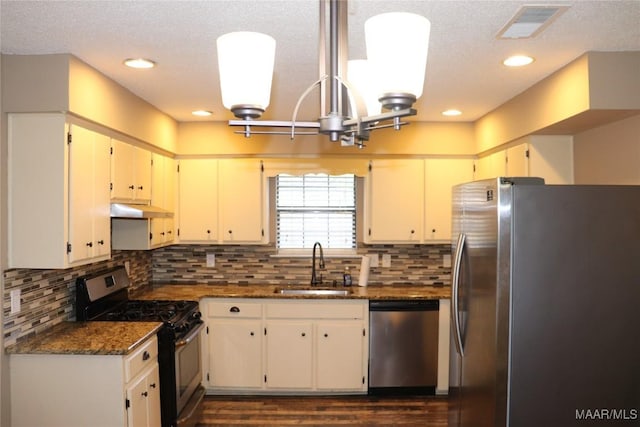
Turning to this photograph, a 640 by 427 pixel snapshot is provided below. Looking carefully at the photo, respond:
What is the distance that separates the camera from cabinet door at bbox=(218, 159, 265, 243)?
451 centimetres

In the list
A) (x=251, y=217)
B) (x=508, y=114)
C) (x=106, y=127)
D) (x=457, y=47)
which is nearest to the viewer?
(x=457, y=47)

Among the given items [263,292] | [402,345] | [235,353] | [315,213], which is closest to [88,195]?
[263,292]

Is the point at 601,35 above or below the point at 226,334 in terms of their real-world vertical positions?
above

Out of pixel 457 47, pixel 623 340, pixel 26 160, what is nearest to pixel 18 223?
pixel 26 160

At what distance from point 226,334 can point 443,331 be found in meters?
1.83

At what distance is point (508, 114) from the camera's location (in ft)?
12.0

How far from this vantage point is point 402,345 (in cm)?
417

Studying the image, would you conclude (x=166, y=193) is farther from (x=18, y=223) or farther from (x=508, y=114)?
(x=508, y=114)

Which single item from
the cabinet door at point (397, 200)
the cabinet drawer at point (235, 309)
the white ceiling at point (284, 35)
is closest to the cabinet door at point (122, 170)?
the white ceiling at point (284, 35)

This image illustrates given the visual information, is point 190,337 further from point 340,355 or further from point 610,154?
point 610,154

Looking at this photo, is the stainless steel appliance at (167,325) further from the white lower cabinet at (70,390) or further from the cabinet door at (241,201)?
the cabinet door at (241,201)

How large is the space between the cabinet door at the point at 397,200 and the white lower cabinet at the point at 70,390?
8.41 feet

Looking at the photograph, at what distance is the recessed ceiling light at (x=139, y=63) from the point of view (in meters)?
2.72

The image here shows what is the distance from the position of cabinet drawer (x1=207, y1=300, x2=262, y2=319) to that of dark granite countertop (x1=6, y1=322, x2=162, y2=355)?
1090 mm
